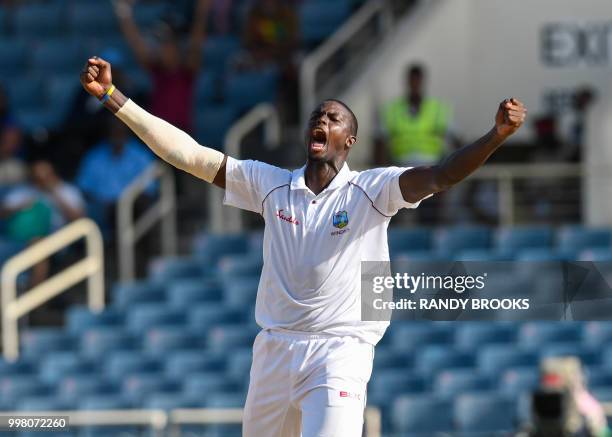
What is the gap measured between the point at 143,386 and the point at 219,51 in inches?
215

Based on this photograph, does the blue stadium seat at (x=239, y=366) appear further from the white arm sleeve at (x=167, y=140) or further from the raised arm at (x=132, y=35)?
the white arm sleeve at (x=167, y=140)

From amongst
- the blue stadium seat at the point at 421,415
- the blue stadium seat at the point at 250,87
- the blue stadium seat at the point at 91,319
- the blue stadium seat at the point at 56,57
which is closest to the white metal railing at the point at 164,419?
the blue stadium seat at the point at 421,415

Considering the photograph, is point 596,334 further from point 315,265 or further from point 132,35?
point 315,265

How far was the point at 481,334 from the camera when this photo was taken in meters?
14.7

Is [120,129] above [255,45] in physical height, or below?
below

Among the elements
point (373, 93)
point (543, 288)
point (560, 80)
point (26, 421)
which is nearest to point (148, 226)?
point (373, 93)

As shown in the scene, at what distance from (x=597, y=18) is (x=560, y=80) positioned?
730 mm

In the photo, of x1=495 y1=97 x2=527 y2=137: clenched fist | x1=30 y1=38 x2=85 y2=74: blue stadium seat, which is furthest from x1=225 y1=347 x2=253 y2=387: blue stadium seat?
x1=495 y1=97 x2=527 y2=137: clenched fist

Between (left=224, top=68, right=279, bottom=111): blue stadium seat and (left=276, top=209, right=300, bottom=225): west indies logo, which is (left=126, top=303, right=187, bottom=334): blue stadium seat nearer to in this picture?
(left=224, top=68, right=279, bottom=111): blue stadium seat

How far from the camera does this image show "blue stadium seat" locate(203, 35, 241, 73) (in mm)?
18734

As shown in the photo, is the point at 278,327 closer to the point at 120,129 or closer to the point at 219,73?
the point at 120,129

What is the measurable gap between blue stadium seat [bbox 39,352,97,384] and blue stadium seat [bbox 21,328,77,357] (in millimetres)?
338

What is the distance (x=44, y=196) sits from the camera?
16.2 m

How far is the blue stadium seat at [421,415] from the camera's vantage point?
13.6 metres
